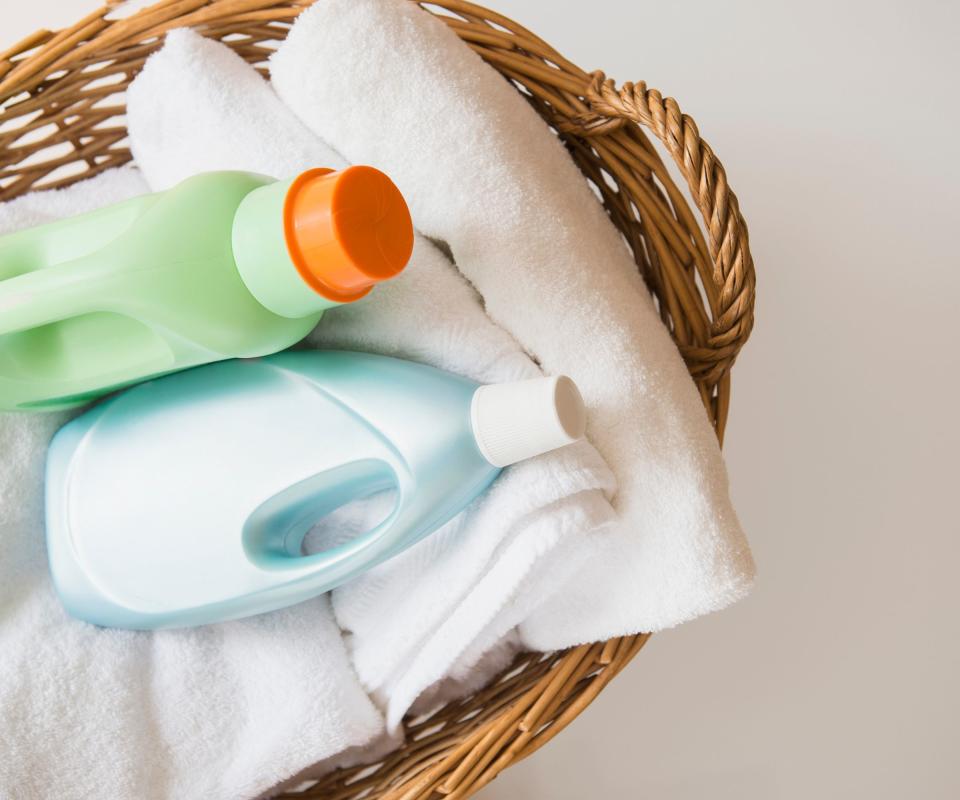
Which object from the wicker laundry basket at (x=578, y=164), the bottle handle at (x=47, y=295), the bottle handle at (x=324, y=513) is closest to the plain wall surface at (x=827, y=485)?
the wicker laundry basket at (x=578, y=164)

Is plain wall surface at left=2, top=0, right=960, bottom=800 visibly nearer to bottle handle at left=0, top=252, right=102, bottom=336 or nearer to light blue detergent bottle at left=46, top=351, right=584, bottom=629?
light blue detergent bottle at left=46, top=351, right=584, bottom=629

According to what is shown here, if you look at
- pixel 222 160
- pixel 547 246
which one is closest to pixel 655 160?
pixel 547 246

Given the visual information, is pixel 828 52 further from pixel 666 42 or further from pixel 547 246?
pixel 547 246

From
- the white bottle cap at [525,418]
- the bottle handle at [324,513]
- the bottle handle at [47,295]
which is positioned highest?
the bottle handle at [47,295]

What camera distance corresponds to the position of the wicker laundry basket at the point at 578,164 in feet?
1.31

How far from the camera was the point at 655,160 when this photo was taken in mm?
458

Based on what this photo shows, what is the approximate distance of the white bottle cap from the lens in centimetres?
33

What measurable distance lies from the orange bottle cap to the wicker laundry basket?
0.44ft

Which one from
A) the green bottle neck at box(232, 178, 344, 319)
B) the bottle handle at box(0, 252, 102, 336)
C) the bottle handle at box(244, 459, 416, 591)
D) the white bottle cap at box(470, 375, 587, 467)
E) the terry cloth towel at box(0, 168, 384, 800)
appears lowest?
the terry cloth towel at box(0, 168, 384, 800)

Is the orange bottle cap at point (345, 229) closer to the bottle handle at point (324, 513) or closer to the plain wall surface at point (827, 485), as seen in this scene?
the bottle handle at point (324, 513)

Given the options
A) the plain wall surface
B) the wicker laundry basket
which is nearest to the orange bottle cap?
the wicker laundry basket

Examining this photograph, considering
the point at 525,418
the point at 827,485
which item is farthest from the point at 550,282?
the point at 827,485

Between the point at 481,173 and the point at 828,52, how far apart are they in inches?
13.5

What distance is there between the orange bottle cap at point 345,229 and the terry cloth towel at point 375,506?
0.22 ft
